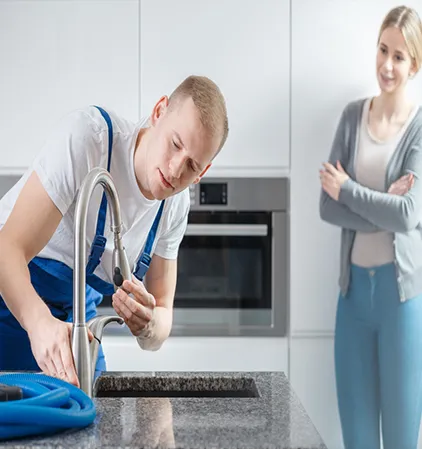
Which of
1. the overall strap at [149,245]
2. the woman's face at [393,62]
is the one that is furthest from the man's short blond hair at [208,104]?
the woman's face at [393,62]

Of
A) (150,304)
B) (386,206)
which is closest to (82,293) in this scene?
(150,304)

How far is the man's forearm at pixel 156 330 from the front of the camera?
1494 millimetres

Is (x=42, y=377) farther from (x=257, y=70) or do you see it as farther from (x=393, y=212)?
(x=257, y=70)

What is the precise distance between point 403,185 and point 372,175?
126mm

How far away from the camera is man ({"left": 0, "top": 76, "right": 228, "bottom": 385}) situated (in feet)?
4.08

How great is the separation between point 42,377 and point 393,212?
161 cm

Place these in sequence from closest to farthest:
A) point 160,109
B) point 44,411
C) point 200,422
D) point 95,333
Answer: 1. point 44,411
2. point 200,422
3. point 95,333
4. point 160,109

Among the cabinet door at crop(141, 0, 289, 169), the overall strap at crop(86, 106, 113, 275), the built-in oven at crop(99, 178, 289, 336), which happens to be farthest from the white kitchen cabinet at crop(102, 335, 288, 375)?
the overall strap at crop(86, 106, 113, 275)

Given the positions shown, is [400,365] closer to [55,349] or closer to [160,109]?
[160,109]

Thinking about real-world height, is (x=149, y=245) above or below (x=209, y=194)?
below

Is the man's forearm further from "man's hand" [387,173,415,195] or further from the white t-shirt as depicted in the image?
"man's hand" [387,173,415,195]

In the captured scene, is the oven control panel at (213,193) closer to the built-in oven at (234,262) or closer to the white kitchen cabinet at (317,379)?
the built-in oven at (234,262)

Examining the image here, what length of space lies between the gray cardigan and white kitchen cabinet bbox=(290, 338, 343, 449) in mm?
247

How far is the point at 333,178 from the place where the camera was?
2.52 metres
